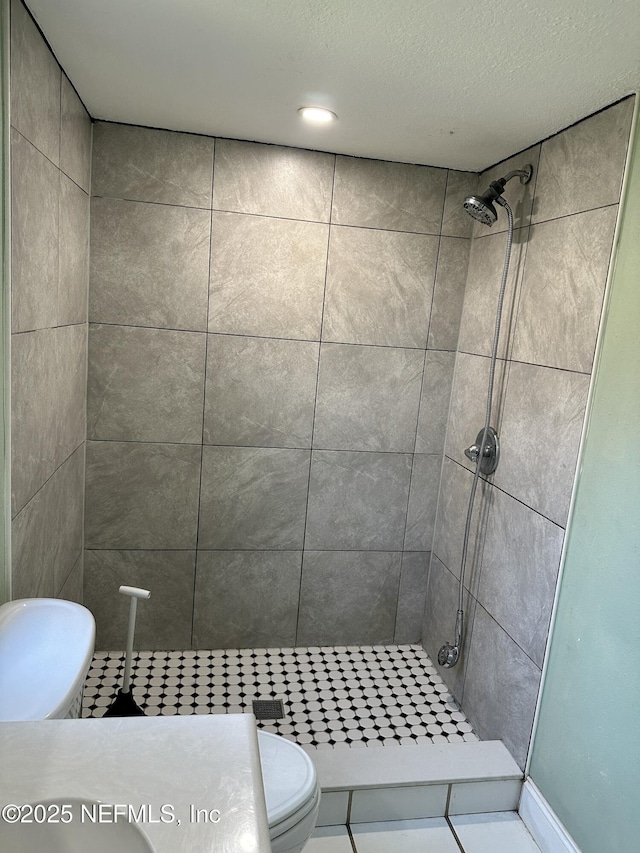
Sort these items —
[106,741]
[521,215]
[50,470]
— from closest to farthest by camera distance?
[106,741] < [50,470] < [521,215]

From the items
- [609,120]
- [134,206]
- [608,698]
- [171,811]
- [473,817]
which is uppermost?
[609,120]

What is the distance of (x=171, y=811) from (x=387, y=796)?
1299 mm

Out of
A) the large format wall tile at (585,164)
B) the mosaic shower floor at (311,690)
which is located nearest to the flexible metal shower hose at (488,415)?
the large format wall tile at (585,164)

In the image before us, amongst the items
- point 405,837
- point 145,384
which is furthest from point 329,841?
point 145,384

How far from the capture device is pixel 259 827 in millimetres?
795

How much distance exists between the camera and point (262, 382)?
243 cm

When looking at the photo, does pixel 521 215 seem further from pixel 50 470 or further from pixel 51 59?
pixel 50 470

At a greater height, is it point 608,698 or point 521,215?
point 521,215

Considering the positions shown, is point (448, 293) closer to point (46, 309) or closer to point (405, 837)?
point (46, 309)

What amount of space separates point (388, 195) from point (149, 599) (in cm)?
195

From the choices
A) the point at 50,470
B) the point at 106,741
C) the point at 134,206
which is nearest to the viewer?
the point at 106,741

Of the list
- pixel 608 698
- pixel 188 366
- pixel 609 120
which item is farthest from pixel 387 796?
pixel 609 120

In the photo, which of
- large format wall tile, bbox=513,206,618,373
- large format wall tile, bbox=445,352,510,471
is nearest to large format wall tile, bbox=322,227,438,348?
large format wall tile, bbox=445,352,510,471

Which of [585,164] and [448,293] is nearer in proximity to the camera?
[585,164]
